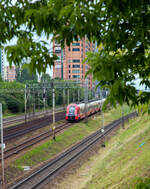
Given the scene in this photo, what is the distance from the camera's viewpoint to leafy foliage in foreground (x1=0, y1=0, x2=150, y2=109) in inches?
116

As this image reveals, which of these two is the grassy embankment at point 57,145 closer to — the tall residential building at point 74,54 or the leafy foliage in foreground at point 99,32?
the tall residential building at point 74,54

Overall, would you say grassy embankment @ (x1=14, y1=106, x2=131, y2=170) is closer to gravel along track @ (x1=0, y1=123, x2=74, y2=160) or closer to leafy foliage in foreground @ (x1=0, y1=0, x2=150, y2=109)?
gravel along track @ (x1=0, y1=123, x2=74, y2=160)

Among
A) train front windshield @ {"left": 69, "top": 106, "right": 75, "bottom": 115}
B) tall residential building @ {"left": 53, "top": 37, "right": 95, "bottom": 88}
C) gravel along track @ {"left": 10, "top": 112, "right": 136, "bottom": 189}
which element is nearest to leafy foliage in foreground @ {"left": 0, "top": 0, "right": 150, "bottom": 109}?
tall residential building @ {"left": 53, "top": 37, "right": 95, "bottom": 88}

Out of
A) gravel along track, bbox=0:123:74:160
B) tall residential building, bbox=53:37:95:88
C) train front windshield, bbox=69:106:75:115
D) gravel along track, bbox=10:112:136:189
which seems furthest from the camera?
train front windshield, bbox=69:106:75:115

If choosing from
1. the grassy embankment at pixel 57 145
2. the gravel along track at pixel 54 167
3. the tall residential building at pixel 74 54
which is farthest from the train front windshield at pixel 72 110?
the gravel along track at pixel 54 167

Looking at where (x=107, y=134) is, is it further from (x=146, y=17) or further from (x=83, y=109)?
(x=146, y=17)

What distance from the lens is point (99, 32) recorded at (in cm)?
364

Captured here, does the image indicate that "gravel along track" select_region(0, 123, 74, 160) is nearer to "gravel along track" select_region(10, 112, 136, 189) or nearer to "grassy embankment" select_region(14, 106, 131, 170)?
"grassy embankment" select_region(14, 106, 131, 170)

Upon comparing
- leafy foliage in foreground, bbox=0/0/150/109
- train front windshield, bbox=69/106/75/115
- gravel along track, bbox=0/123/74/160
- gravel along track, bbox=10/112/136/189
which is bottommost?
gravel along track, bbox=10/112/136/189

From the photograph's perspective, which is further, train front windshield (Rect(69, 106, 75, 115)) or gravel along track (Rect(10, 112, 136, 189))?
train front windshield (Rect(69, 106, 75, 115))

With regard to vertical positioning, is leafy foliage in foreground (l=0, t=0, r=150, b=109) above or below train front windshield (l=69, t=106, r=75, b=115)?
above

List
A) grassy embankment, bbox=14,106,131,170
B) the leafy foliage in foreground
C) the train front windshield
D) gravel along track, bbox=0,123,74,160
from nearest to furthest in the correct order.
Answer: the leafy foliage in foreground, grassy embankment, bbox=14,106,131,170, gravel along track, bbox=0,123,74,160, the train front windshield

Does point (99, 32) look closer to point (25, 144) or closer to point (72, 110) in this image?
point (25, 144)

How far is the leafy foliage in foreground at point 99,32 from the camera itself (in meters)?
2.95
